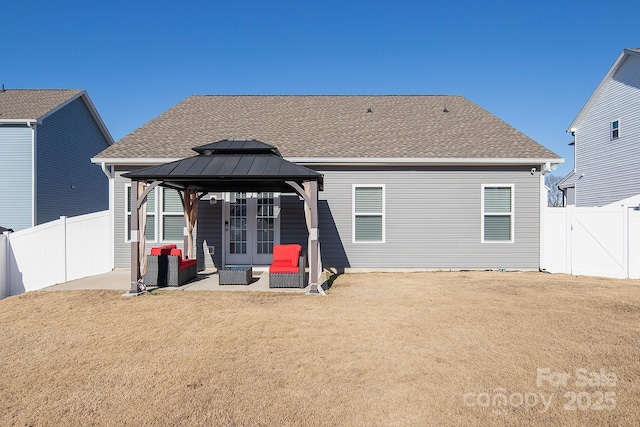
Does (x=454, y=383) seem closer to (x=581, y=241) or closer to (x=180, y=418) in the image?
(x=180, y=418)

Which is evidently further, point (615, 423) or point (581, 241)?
point (581, 241)

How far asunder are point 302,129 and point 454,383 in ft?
31.0

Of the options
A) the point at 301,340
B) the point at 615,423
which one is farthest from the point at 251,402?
the point at 615,423

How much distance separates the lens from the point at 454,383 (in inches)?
135

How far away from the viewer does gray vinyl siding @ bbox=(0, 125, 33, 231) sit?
1349 centimetres

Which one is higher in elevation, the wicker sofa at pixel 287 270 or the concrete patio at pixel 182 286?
the wicker sofa at pixel 287 270

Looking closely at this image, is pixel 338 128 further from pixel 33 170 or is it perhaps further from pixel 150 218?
pixel 33 170

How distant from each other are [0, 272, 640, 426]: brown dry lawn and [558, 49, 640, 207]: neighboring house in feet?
34.7

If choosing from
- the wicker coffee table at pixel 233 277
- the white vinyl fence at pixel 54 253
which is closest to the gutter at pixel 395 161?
the white vinyl fence at pixel 54 253

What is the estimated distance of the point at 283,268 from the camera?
311 inches

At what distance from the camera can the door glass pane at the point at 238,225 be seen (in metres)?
10.2

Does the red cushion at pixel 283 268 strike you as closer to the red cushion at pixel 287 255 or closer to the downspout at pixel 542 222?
the red cushion at pixel 287 255

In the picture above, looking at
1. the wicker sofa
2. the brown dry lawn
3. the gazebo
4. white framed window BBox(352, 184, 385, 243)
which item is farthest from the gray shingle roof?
white framed window BBox(352, 184, 385, 243)

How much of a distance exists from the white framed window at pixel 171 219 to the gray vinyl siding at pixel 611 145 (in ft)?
56.4
